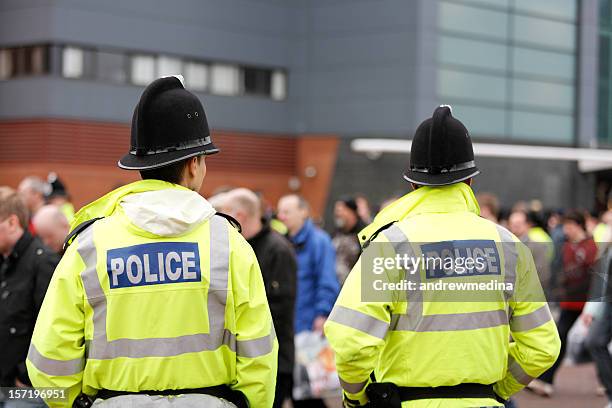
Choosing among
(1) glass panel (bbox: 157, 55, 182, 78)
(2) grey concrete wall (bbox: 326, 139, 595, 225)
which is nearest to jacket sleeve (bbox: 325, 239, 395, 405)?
(2) grey concrete wall (bbox: 326, 139, 595, 225)

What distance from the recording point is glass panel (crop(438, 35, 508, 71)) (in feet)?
116

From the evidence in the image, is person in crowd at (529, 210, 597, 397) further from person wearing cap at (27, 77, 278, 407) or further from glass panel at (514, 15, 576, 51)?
glass panel at (514, 15, 576, 51)

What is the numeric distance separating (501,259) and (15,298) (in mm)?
2952

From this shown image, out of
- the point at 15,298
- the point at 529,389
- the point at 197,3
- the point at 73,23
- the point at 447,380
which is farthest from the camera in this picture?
the point at 197,3

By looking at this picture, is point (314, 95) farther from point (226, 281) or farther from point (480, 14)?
point (226, 281)

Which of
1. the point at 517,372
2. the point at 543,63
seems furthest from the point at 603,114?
the point at 517,372

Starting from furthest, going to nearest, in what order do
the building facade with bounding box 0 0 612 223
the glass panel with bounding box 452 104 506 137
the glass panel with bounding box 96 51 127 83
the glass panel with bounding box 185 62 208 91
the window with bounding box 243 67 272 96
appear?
the window with bounding box 243 67 272 96 < the glass panel with bounding box 452 104 506 137 < the glass panel with bounding box 185 62 208 91 < the glass panel with bounding box 96 51 127 83 < the building facade with bounding box 0 0 612 223

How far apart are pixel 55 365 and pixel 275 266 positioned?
3606 millimetres

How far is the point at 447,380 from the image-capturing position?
3719 mm

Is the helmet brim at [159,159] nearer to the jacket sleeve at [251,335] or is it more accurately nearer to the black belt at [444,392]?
the jacket sleeve at [251,335]

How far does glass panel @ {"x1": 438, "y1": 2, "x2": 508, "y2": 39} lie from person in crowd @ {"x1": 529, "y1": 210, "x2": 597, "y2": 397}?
25.2 metres

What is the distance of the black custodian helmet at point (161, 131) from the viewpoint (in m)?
3.47

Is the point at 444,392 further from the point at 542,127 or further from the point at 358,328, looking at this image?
the point at 542,127

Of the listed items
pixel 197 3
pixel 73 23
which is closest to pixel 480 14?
pixel 197 3
